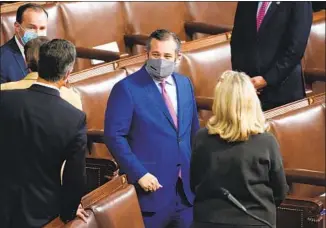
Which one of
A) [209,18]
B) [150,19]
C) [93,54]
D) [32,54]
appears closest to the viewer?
[32,54]

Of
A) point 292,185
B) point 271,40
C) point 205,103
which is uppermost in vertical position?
point 271,40

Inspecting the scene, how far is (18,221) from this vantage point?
1.86 metres

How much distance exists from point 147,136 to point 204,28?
1.62 m

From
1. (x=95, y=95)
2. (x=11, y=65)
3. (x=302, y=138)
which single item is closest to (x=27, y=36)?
(x=11, y=65)

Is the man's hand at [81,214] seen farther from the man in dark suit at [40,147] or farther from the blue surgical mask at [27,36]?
the blue surgical mask at [27,36]

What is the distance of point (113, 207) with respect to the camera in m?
1.97

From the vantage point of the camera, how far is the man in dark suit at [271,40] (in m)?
2.86

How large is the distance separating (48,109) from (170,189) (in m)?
0.54

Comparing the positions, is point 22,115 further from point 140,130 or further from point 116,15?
point 116,15

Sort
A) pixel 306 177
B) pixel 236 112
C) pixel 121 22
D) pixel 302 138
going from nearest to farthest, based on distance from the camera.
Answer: pixel 236 112
pixel 306 177
pixel 302 138
pixel 121 22

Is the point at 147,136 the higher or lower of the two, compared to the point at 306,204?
higher

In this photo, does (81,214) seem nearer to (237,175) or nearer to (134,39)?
(237,175)

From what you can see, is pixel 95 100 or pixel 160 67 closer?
pixel 160 67

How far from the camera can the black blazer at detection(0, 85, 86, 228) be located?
1.84 meters
